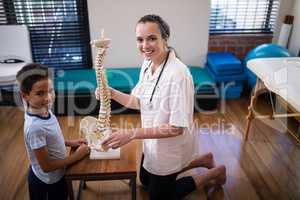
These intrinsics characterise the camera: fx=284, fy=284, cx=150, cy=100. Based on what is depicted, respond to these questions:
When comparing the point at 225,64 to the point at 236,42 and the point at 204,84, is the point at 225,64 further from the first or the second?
the point at 236,42

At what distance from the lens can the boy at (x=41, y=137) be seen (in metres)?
1.28

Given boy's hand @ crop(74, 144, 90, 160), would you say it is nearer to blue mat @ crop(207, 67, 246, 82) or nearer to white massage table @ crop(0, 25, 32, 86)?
white massage table @ crop(0, 25, 32, 86)

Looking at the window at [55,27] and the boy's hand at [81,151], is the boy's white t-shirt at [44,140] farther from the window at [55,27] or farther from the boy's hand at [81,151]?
the window at [55,27]

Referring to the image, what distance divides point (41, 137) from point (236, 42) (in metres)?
2.85

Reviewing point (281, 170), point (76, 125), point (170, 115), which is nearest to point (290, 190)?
point (281, 170)

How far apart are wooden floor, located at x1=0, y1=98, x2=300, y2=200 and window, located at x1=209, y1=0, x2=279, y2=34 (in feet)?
3.41

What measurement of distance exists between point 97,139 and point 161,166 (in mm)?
378

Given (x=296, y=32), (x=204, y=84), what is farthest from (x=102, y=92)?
(x=296, y=32)

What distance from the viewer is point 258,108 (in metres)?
3.09

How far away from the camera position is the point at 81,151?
4.91 ft

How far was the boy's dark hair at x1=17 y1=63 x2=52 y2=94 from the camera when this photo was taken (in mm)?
1266

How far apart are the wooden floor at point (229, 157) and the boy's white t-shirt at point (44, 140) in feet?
1.78

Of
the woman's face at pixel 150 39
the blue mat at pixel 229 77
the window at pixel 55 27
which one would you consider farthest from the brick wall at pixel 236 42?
the woman's face at pixel 150 39

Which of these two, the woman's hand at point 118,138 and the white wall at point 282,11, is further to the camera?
the white wall at point 282,11
